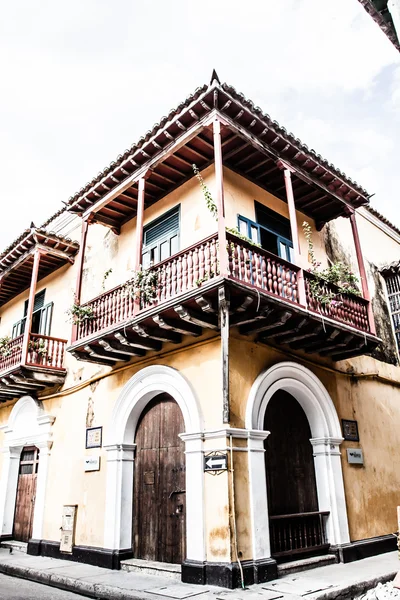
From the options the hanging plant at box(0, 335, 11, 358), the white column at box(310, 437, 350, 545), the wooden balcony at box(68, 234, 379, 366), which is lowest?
the white column at box(310, 437, 350, 545)

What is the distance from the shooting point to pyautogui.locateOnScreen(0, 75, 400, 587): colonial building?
7250mm

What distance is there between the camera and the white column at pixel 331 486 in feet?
27.7

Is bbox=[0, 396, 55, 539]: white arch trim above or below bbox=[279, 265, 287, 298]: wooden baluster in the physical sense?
below

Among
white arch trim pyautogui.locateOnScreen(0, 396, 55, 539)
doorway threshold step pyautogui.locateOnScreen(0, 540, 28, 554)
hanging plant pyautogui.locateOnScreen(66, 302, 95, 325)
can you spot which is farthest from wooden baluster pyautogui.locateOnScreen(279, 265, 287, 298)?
doorway threshold step pyautogui.locateOnScreen(0, 540, 28, 554)

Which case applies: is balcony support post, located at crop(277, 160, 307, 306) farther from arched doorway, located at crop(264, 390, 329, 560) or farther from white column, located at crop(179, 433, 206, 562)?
white column, located at crop(179, 433, 206, 562)

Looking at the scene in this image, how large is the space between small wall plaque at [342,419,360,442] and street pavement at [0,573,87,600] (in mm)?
5539

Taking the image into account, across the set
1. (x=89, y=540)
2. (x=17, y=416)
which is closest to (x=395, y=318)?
(x=89, y=540)

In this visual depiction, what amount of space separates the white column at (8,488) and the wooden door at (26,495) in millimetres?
127

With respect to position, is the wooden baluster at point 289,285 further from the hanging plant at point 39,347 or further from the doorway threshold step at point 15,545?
the doorway threshold step at point 15,545

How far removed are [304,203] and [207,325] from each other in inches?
188

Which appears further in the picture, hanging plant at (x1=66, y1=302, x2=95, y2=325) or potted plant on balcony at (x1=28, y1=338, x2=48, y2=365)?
potted plant on balcony at (x1=28, y1=338, x2=48, y2=365)

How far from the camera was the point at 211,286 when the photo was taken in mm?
6840

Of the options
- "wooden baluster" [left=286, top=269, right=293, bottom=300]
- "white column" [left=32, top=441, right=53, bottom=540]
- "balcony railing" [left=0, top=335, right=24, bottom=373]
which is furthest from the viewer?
"balcony railing" [left=0, top=335, right=24, bottom=373]

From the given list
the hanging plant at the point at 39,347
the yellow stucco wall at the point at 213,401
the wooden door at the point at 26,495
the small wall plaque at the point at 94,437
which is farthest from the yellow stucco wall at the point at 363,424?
the wooden door at the point at 26,495
